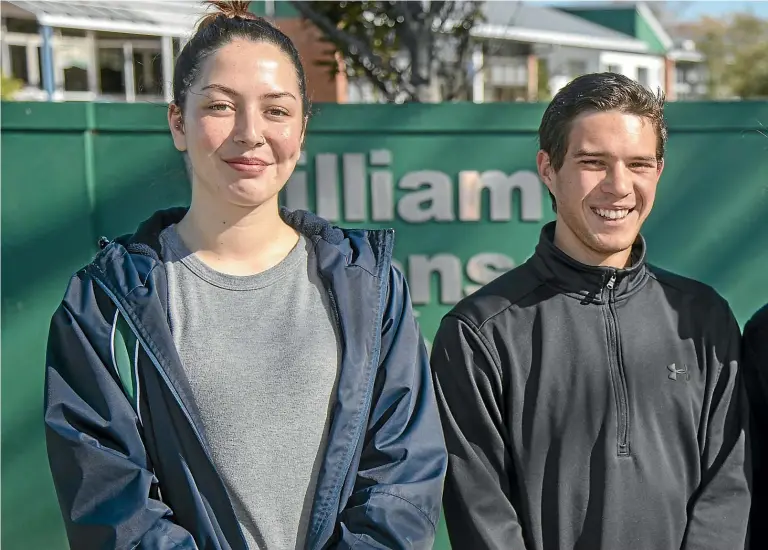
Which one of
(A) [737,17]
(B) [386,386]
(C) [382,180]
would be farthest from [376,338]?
(A) [737,17]

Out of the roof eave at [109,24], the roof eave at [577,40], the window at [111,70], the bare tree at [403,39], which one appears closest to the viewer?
the bare tree at [403,39]

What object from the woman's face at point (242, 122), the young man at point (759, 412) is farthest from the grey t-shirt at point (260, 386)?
the young man at point (759, 412)

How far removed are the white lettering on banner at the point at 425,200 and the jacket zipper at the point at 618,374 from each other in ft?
4.73

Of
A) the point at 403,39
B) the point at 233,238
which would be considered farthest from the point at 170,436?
the point at 403,39

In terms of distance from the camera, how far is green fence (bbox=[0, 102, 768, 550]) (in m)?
3.79

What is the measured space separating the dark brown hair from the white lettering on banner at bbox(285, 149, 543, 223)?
1.55 m

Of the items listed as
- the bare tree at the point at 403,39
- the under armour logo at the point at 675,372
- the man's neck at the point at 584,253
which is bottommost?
the under armour logo at the point at 675,372

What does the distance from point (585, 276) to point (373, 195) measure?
5.11ft

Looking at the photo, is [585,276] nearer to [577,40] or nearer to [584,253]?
[584,253]

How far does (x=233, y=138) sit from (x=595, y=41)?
74.4 feet

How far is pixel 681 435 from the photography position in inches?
92.7

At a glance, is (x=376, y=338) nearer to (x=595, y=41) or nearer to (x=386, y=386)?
(x=386, y=386)

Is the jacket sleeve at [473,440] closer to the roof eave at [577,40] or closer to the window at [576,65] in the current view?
the roof eave at [577,40]

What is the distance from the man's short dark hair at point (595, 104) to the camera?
239 centimetres
